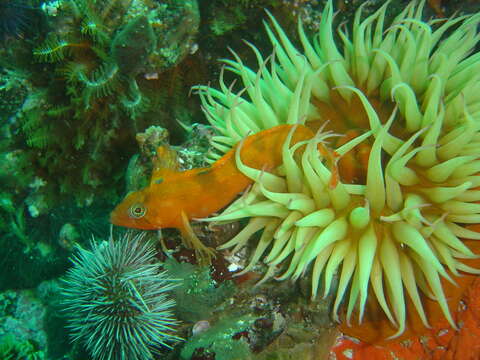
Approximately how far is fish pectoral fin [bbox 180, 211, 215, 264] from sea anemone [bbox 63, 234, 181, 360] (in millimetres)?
339

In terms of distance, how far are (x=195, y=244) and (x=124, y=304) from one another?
2.62ft

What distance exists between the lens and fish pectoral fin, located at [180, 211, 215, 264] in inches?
120

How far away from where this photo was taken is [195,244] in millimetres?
3117

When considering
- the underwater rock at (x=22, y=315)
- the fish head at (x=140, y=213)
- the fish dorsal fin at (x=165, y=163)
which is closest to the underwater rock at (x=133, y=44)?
the fish dorsal fin at (x=165, y=163)

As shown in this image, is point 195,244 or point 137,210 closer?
point 137,210

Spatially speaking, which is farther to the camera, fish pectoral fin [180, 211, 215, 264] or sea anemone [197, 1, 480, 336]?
fish pectoral fin [180, 211, 215, 264]

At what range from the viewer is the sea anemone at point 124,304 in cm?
312

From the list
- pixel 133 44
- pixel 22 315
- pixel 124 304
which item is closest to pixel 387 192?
pixel 124 304

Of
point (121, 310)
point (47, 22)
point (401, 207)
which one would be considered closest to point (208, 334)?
point (121, 310)

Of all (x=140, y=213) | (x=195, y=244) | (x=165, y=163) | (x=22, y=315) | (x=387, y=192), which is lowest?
(x=22, y=315)

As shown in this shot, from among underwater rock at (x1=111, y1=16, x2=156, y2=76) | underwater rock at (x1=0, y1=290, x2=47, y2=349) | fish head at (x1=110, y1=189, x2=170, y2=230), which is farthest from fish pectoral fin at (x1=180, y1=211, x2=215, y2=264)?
underwater rock at (x1=0, y1=290, x2=47, y2=349)

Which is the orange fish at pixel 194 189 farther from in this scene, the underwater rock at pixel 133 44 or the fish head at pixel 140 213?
the underwater rock at pixel 133 44

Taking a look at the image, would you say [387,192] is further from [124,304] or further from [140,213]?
[124,304]

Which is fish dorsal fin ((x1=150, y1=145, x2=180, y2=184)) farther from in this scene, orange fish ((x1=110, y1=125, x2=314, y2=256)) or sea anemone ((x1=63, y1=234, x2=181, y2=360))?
sea anemone ((x1=63, y1=234, x2=181, y2=360))
